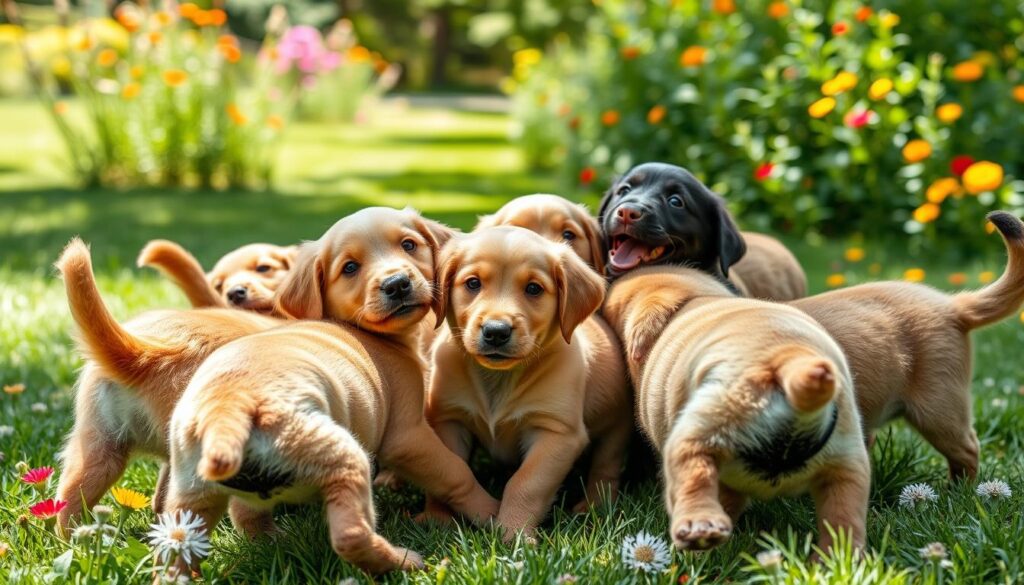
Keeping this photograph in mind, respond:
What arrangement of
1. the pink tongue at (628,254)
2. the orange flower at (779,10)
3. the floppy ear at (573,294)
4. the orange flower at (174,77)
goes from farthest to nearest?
the orange flower at (174,77) → the orange flower at (779,10) → the pink tongue at (628,254) → the floppy ear at (573,294)

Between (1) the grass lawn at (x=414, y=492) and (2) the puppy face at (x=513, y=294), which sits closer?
(1) the grass lawn at (x=414, y=492)

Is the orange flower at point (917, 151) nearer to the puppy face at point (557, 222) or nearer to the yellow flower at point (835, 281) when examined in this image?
the yellow flower at point (835, 281)

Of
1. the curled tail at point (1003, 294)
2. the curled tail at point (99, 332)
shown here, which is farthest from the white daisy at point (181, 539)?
the curled tail at point (1003, 294)

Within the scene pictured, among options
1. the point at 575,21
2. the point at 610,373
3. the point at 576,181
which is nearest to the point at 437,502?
the point at 610,373

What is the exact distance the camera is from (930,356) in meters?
3.65

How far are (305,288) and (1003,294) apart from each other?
2.54 m

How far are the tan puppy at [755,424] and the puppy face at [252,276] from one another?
2135 mm

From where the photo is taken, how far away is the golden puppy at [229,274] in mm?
4188

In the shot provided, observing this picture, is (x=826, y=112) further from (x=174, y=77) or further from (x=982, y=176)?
(x=174, y=77)

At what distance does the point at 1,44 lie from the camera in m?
30.6

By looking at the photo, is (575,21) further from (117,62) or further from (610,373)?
(610,373)

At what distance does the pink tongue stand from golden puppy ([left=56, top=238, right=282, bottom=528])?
1.97 meters

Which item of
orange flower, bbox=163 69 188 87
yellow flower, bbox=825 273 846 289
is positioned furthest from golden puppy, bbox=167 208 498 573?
orange flower, bbox=163 69 188 87

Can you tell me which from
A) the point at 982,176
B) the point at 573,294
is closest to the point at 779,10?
the point at 982,176
